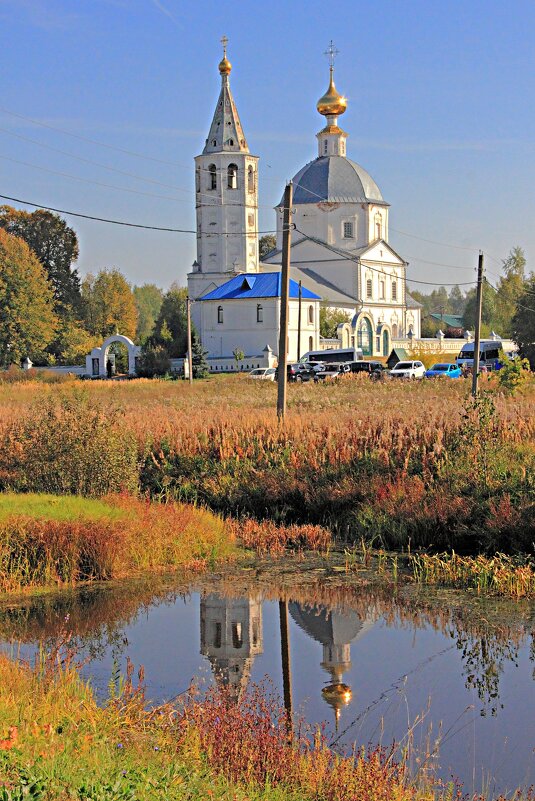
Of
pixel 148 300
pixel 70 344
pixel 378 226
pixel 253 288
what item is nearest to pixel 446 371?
pixel 253 288

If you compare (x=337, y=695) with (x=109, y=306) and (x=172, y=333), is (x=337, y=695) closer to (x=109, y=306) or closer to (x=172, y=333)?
(x=172, y=333)

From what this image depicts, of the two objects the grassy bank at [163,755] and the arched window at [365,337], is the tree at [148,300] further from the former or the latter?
the grassy bank at [163,755]

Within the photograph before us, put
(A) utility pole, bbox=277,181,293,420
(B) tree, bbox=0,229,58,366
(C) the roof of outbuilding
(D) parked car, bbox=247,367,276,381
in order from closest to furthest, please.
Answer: (A) utility pole, bbox=277,181,293,420, (D) parked car, bbox=247,367,276,381, (B) tree, bbox=0,229,58,366, (C) the roof of outbuilding

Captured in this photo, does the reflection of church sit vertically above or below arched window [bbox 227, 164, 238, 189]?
below

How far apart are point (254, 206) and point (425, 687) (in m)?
68.1

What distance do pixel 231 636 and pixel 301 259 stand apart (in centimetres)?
7565

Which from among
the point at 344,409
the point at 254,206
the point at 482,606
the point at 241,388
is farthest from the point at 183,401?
the point at 254,206

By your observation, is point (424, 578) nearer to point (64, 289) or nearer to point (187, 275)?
point (187, 275)

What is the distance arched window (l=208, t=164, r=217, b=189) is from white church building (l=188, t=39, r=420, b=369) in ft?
0.23

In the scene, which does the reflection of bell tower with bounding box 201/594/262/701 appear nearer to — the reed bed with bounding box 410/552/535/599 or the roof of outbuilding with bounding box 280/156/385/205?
the reed bed with bounding box 410/552/535/599

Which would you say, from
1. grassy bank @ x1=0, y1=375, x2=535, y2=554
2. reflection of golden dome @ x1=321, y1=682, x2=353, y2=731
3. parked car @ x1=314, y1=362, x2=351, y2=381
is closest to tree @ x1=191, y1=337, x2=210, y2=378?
parked car @ x1=314, y1=362, x2=351, y2=381

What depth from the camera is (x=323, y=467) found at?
Result: 17.6 m

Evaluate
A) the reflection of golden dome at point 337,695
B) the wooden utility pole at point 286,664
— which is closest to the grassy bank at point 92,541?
the wooden utility pole at point 286,664

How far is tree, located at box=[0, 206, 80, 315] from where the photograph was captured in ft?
272
